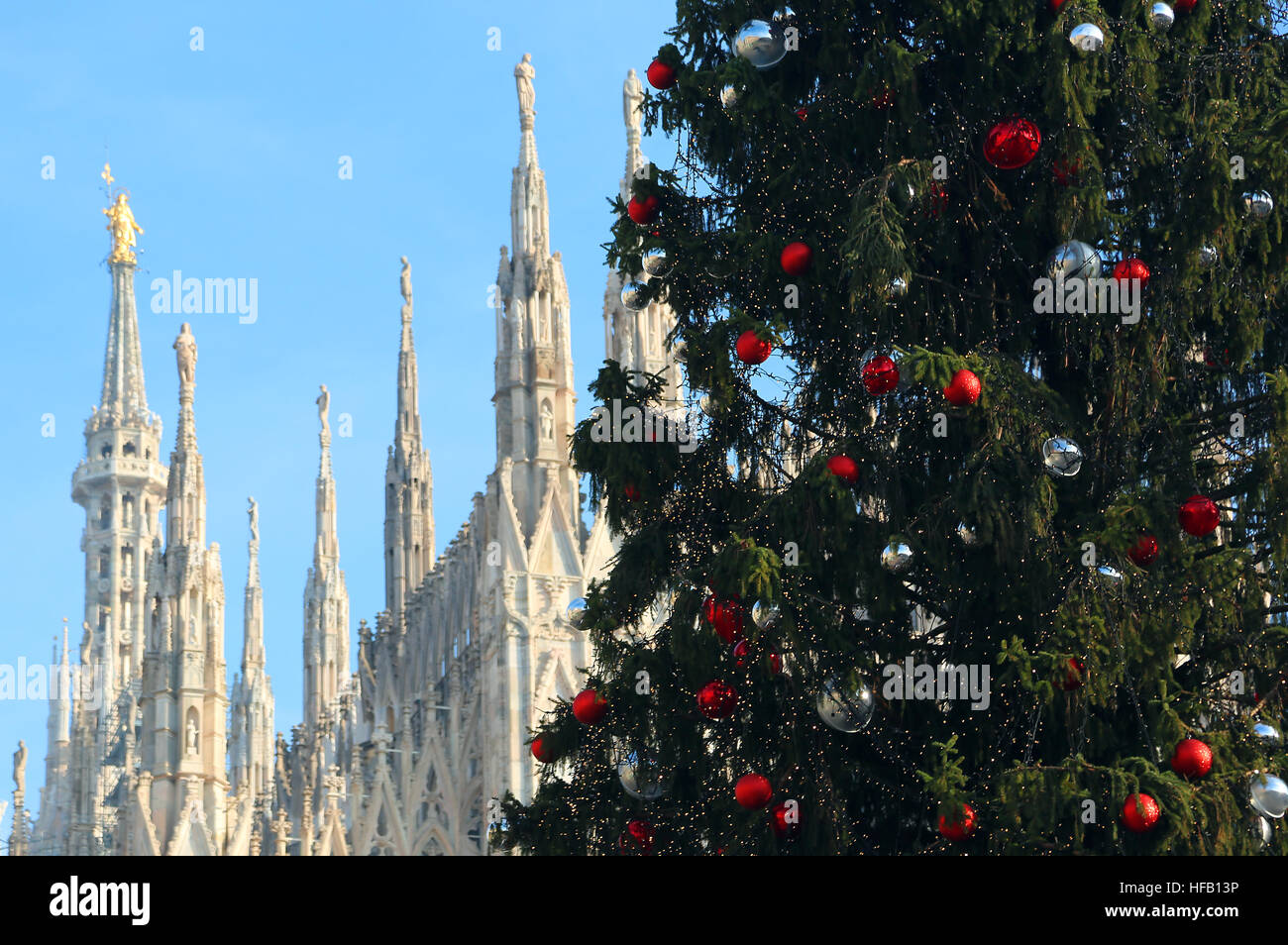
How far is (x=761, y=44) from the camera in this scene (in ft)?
46.6

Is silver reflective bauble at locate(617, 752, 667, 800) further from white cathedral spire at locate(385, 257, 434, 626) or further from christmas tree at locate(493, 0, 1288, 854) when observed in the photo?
white cathedral spire at locate(385, 257, 434, 626)

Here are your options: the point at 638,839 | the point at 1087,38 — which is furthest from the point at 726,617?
the point at 1087,38

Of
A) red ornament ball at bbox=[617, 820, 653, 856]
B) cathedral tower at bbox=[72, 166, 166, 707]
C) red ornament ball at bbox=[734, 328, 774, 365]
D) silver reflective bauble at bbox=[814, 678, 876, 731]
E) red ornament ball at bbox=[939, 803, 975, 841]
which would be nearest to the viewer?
red ornament ball at bbox=[939, 803, 975, 841]

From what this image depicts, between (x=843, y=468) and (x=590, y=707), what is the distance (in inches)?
97.8

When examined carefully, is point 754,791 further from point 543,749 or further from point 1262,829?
point 1262,829

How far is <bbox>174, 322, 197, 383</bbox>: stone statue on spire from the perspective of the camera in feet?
130

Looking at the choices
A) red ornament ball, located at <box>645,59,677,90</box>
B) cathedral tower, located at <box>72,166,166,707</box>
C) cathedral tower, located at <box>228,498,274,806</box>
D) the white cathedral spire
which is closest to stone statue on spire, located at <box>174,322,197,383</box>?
the white cathedral spire

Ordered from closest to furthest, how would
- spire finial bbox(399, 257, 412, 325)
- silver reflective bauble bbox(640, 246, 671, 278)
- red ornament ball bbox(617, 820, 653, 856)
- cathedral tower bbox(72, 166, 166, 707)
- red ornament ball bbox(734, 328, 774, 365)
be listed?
red ornament ball bbox(734, 328, 774, 365) < red ornament ball bbox(617, 820, 653, 856) < silver reflective bauble bbox(640, 246, 671, 278) < spire finial bbox(399, 257, 412, 325) < cathedral tower bbox(72, 166, 166, 707)

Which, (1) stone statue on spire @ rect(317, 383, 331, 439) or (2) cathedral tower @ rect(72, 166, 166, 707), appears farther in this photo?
(2) cathedral tower @ rect(72, 166, 166, 707)

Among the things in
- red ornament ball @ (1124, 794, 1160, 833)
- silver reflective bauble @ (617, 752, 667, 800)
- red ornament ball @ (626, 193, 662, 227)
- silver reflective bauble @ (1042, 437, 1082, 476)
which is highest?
red ornament ball @ (626, 193, 662, 227)

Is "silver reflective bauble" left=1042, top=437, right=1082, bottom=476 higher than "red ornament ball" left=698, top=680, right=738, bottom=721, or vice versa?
"silver reflective bauble" left=1042, top=437, right=1082, bottom=476

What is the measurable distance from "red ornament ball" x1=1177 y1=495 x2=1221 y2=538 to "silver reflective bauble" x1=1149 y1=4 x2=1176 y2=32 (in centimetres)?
327
